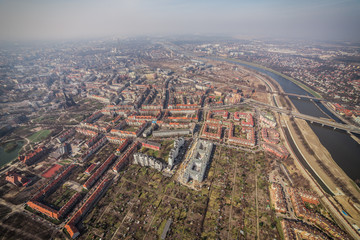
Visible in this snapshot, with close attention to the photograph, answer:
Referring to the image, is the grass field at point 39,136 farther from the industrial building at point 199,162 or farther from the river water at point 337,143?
the river water at point 337,143

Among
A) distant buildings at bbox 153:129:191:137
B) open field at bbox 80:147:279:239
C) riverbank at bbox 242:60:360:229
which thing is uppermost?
distant buildings at bbox 153:129:191:137

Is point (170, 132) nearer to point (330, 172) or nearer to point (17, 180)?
point (17, 180)

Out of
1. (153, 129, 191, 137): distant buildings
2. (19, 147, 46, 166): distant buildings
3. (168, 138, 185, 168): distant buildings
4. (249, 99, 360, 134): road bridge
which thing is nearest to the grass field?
(19, 147, 46, 166): distant buildings

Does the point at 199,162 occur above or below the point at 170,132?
below

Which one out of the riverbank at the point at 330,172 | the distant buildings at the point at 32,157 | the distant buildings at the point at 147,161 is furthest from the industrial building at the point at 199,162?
the distant buildings at the point at 32,157

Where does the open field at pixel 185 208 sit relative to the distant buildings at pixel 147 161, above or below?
below

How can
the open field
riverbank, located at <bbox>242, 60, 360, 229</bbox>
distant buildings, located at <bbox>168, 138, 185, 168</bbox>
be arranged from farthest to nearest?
distant buildings, located at <bbox>168, 138, 185, 168</bbox>
riverbank, located at <bbox>242, 60, 360, 229</bbox>
the open field

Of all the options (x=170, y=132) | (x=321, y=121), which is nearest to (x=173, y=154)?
(x=170, y=132)

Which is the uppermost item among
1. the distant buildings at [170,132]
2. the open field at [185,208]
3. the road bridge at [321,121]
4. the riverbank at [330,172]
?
the road bridge at [321,121]

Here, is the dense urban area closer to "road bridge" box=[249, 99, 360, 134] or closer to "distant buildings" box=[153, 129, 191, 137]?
"distant buildings" box=[153, 129, 191, 137]

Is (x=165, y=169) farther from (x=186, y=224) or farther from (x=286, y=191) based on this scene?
(x=286, y=191)
